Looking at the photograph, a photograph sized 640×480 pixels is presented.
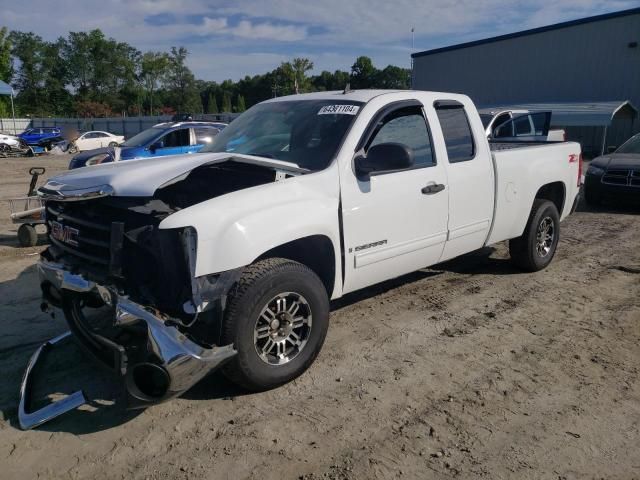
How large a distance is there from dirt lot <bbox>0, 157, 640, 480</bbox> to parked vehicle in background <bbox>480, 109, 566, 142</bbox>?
7.85 metres

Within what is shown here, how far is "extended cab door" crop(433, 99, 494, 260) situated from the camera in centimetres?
470

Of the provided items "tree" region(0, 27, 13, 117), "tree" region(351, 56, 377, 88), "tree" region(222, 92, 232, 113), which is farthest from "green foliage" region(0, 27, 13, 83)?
"tree" region(351, 56, 377, 88)

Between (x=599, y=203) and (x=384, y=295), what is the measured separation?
7.37m

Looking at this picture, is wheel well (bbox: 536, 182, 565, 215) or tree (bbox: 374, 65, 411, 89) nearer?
wheel well (bbox: 536, 182, 565, 215)

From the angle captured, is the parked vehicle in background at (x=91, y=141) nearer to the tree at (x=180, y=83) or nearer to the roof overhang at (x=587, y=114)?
the roof overhang at (x=587, y=114)

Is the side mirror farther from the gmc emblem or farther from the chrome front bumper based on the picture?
the gmc emblem

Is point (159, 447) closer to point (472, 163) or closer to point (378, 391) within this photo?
point (378, 391)

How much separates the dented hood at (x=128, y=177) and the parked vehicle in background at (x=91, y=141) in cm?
2905

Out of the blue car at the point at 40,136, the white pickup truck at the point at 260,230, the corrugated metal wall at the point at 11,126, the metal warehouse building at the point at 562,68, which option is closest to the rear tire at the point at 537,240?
the white pickup truck at the point at 260,230

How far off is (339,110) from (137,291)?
2106 mm

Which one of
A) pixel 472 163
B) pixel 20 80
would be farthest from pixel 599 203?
pixel 20 80

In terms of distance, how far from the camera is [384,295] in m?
5.36

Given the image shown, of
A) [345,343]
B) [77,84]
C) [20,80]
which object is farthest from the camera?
[77,84]

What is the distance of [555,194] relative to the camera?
641cm
